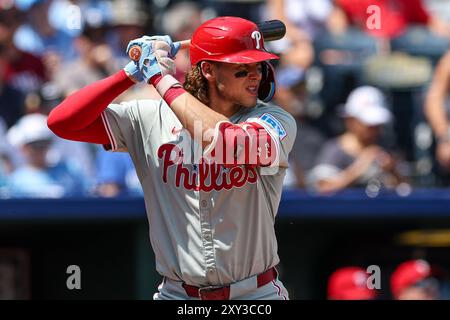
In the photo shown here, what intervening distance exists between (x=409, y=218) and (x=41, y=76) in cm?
287

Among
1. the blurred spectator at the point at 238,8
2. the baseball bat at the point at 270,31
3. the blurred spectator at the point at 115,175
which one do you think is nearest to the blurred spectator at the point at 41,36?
the blurred spectator at the point at 238,8

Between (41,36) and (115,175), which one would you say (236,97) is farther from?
(41,36)

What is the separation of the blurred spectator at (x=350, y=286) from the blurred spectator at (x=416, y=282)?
7.4 inches

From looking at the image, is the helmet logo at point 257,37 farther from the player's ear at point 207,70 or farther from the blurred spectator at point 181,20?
the blurred spectator at point 181,20

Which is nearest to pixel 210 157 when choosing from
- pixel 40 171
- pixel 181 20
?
pixel 40 171

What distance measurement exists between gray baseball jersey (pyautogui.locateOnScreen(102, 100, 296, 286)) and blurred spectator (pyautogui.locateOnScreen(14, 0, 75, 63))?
13.2 feet

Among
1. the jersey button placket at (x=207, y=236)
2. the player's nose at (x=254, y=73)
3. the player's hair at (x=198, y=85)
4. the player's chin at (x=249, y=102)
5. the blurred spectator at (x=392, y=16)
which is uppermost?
the blurred spectator at (x=392, y=16)

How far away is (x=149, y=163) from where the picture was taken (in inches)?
153

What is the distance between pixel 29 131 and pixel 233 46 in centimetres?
339

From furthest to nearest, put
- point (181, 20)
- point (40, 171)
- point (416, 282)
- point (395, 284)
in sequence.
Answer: point (181, 20) < point (40, 171) < point (395, 284) < point (416, 282)

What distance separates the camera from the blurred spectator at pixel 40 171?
6.72 metres

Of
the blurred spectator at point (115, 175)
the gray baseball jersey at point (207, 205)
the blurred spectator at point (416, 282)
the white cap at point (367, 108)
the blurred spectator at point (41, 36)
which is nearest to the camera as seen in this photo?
the gray baseball jersey at point (207, 205)

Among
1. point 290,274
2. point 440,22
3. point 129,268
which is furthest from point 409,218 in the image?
point 440,22

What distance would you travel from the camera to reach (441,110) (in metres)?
7.46
